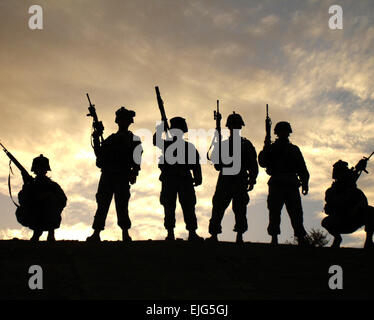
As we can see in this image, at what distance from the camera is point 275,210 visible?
10.9 m

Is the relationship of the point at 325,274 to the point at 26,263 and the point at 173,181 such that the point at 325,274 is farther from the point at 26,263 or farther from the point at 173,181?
the point at 26,263

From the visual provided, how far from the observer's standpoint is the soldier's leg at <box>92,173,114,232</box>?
10656mm

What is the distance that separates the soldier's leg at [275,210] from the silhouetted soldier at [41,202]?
4454mm

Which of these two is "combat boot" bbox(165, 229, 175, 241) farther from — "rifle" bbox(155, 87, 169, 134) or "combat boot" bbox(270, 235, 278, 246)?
"rifle" bbox(155, 87, 169, 134)

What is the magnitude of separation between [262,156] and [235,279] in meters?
3.79

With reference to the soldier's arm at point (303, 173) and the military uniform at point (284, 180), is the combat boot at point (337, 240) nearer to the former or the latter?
the military uniform at point (284, 180)

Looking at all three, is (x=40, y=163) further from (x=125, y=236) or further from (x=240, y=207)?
(x=240, y=207)

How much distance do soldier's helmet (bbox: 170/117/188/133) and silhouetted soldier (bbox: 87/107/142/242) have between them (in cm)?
90

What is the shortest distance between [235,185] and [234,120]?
4.73 feet

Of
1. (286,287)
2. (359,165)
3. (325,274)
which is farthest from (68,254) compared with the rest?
(359,165)

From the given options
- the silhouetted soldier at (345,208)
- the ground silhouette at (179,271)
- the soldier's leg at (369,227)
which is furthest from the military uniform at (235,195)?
the soldier's leg at (369,227)

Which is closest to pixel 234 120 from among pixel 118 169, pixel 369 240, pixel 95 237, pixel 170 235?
pixel 118 169

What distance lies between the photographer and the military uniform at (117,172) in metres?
10.8

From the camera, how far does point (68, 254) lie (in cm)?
905
